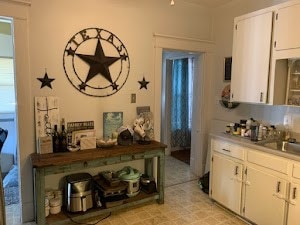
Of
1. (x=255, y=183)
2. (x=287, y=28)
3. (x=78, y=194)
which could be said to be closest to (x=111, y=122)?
(x=78, y=194)

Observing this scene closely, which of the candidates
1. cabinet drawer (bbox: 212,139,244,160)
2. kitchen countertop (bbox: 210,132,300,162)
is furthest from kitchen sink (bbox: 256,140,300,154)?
cabinet drawer (bbox: 212,139,244,160)

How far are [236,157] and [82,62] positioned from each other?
2.12 m

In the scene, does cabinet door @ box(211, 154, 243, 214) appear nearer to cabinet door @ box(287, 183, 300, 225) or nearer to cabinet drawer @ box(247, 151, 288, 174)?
cabinet drawer @ box(247, 151, 288, 174)

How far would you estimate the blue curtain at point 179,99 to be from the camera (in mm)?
5316

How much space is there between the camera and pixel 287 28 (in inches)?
94.4

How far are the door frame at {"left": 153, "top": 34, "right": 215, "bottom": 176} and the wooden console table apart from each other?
0.60m

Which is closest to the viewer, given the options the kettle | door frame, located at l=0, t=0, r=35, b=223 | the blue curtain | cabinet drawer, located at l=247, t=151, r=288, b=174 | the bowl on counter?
cabinet drawer, located at l=247, t=151, r=288, b=174

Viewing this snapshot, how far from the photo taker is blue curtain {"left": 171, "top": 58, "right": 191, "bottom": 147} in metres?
5.32

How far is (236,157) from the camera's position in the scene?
2.71 m

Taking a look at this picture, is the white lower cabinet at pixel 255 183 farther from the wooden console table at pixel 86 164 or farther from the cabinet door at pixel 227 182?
the wooden console table at pixel 86 164

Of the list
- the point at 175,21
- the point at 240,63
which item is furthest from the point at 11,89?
the point at 240,63

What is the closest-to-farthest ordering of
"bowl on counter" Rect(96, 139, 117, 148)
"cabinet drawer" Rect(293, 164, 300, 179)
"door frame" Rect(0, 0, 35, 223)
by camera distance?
1. "cabinet drawer" Rect(293, 164, 300, 179)
2. "door frame" Rect(0, 0, 35, 223)
3. "bowl on counter" Rect(96, 139, 117, 148)

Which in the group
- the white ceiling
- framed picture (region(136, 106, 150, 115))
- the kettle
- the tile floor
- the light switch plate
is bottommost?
the tile floor

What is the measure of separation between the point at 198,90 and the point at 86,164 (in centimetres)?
223
